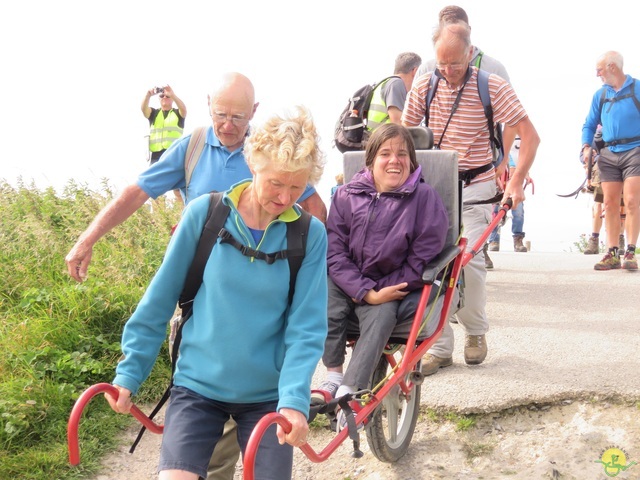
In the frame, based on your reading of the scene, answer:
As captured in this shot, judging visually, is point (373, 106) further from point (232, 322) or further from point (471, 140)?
point (232, 322)

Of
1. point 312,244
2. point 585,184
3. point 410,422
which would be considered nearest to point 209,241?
point 312,244

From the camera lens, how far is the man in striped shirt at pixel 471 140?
5.20m

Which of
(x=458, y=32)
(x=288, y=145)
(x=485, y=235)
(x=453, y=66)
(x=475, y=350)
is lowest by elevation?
(x=475, y=350)

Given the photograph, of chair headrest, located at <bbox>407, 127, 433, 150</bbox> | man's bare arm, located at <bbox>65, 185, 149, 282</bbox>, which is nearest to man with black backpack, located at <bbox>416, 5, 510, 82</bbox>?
chair headrest, located at <bbox>407, 127, 433, 150</bbox>

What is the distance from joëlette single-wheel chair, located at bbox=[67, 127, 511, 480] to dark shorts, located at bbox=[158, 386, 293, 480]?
61 centimetres

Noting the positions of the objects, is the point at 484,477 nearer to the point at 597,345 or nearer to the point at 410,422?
the point at 410,422

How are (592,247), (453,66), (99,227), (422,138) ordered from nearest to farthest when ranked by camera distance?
1. (99,227)
2. (422,138)
3. (453,66)
4. (592,247)

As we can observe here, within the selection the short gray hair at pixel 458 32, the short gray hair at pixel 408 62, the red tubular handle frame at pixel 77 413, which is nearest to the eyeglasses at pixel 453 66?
the short gray hair at pixel 458 32

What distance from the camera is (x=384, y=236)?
13.6 feet

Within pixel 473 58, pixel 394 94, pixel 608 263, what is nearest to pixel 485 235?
pixel 473 58

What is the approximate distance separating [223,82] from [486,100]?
7.31 feet

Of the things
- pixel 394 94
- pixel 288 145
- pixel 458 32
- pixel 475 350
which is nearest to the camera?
pixel 288 145

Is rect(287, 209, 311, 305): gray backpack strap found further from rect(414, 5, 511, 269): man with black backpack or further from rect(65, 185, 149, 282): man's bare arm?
rect(414, 5, 511, 269): man with black backpack

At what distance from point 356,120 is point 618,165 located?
141 inches
